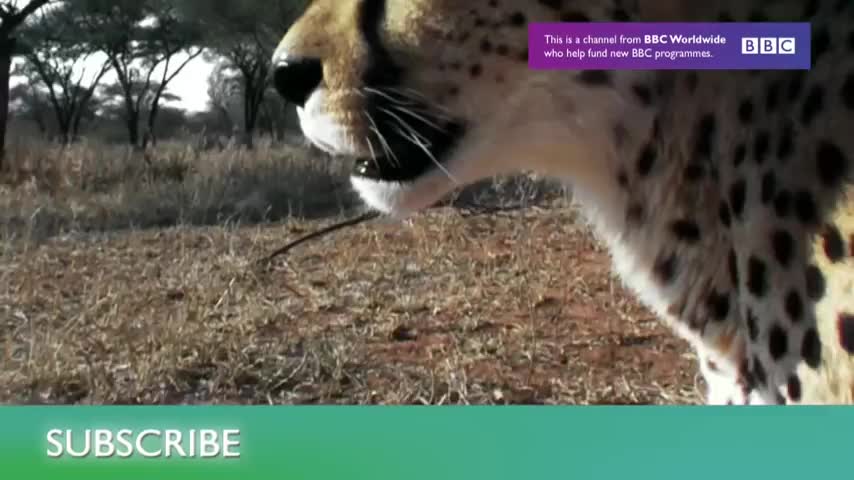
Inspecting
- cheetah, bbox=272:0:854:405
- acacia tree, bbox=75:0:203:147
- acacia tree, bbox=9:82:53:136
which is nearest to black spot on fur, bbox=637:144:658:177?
cheetah, bbox=272:0:854:405

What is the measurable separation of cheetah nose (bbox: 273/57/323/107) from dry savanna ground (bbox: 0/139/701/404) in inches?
20.1

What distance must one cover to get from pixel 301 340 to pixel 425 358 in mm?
188

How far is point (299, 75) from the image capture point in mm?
1029

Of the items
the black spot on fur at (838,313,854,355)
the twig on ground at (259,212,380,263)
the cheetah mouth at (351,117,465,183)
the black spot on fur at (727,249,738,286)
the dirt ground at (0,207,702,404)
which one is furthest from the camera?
the twig on ground at (259,212,380,263)

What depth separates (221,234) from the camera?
68.7 inches

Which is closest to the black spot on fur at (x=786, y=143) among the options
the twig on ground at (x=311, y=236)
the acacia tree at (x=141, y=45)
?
the twig on ground at (x=311, y=236)

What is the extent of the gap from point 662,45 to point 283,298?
83cm

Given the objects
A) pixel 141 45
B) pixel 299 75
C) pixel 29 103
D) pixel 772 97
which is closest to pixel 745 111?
pixel 772 97

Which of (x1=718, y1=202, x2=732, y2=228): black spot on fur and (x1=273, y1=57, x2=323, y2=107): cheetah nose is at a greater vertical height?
(x1=273, y1=57, x2=323, y2=107): cheetah nose

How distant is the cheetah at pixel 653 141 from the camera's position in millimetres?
901

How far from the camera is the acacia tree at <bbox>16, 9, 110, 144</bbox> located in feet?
5.18

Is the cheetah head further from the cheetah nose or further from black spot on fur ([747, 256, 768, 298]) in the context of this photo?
black spot on fur ([747, 256, 768, 298])

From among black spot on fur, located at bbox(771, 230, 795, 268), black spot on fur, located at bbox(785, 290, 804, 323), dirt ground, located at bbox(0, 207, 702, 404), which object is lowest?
dirt ground, located at bbox(0, 207, 702, 404)

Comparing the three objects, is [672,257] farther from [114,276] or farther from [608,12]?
[114,276]
